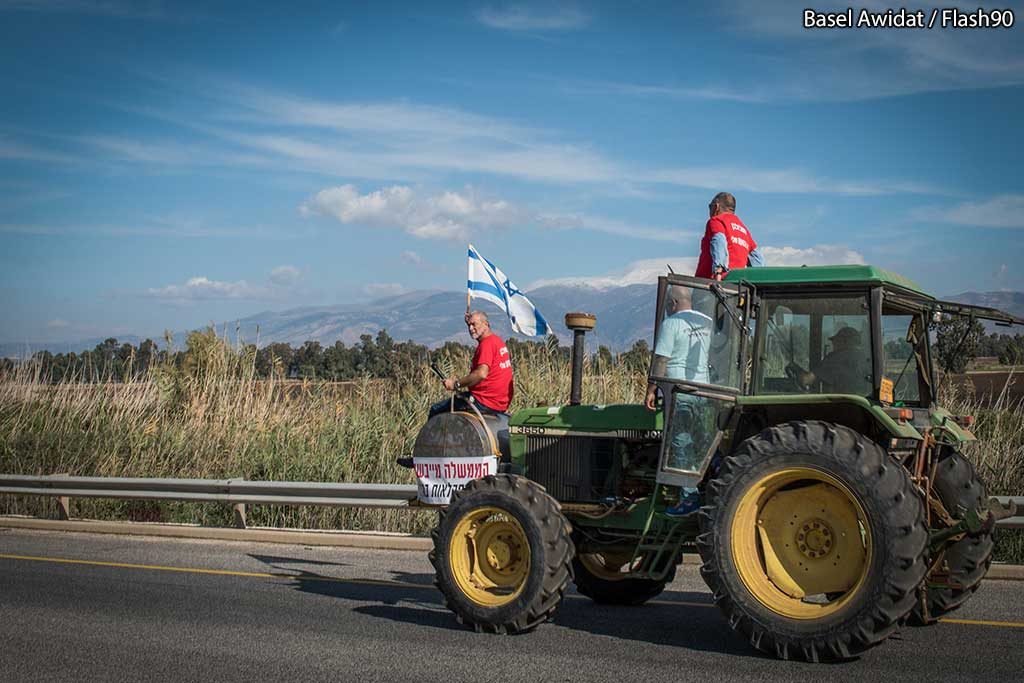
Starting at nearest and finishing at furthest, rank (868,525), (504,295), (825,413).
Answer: (868,525), (825,413), (504,295)

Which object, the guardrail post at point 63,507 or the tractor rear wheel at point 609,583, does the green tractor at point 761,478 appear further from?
the guardrail post at point 63,507

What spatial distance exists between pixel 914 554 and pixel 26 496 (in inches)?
522

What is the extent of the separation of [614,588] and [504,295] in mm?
3350

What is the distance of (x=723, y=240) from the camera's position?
8.69 metres

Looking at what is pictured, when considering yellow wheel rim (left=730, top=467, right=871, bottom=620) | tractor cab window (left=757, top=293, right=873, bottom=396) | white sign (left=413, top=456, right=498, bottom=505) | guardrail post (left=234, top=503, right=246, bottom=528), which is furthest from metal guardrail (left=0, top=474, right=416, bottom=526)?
yellow wheel rim (left=730, top=467, right=871, bottom=620)

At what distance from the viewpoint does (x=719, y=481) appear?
6.89 metres

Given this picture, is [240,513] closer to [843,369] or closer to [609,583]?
[609,583]

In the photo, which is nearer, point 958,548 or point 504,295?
point 958,548

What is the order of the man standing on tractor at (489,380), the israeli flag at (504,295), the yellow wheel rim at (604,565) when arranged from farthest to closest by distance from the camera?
the israeli flag at (504,295) → the man standing on tractor at (489,380) → the yellow wheel rim at (604,565)

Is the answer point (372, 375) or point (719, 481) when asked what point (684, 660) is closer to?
point (719, 481)

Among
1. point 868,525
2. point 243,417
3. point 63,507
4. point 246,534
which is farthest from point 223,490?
point 868,525

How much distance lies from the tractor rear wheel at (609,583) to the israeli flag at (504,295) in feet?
8.75

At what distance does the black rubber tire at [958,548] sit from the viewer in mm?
7367

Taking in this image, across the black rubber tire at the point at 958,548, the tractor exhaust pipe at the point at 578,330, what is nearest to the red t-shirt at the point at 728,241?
the tractor exhaust pipe at the point at 578,330
